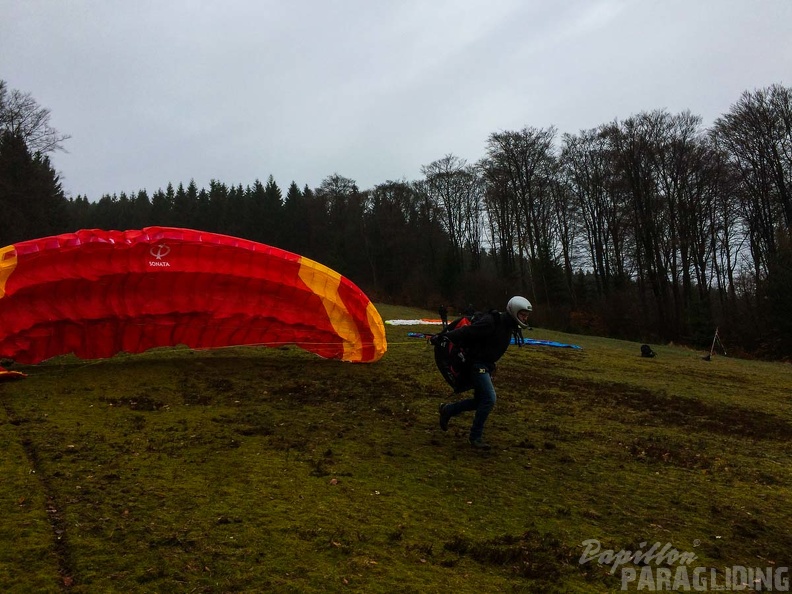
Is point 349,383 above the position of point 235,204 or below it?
below

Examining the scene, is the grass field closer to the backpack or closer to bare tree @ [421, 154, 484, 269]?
the backpack

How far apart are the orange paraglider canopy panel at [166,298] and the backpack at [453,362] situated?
415cm

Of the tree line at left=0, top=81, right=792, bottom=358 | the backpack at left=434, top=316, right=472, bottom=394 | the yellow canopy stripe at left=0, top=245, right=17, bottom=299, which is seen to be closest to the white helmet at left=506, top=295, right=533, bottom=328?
the backpack at left=434, top=316, right=472, bottom=394

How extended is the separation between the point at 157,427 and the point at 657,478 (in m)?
5.40

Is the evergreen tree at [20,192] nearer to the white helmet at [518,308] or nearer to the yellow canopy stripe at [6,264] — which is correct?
the yellow canopy stripe at [6,264]

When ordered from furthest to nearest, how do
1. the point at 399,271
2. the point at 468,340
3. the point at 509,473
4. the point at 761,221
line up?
the point at 399,271, the point at 761,221, the point at 468,340, the point at 509,473

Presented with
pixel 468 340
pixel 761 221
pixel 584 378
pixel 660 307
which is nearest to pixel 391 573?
pixel 468 340

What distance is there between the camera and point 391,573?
315 centimetres

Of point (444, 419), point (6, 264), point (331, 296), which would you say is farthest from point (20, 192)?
point (444, 419)

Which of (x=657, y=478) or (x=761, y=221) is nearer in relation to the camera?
(x=657, y=478)

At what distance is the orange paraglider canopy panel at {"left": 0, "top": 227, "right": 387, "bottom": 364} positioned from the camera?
8.26 meters

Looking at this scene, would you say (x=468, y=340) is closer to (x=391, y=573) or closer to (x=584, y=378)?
(x=391, y=573)

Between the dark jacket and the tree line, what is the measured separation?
27162mm

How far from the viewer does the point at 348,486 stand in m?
4.55
